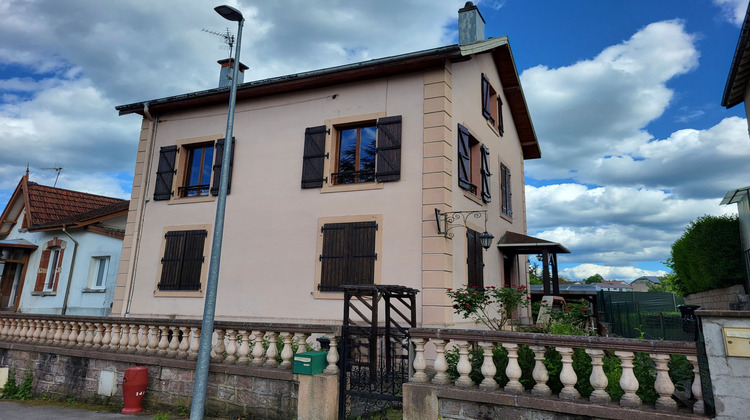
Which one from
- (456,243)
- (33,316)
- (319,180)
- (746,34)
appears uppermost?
(746,34)

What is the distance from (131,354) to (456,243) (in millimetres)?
6325

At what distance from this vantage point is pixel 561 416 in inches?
170

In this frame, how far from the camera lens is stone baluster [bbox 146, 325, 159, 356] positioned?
7460mm

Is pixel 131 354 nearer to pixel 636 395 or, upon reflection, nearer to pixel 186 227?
pixel 186 227

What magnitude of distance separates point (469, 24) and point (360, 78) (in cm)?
400

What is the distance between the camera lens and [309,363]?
573 cm

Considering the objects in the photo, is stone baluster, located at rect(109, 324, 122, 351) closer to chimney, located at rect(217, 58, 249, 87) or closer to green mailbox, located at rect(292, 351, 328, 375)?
green mailbox, located at rect(292, 351, 328, 375)

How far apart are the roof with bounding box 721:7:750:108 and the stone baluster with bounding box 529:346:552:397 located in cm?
918

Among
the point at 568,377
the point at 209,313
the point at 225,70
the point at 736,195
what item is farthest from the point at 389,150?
the point at 736,195

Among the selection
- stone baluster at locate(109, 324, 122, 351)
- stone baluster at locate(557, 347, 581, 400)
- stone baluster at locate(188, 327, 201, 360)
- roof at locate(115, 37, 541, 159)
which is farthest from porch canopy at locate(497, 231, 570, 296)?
stone baluster at locate(109, 324, 122, 351)

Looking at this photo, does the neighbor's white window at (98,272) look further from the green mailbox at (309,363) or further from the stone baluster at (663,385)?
the stone baluster at (663,385)

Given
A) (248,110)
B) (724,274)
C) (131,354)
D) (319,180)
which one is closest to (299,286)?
(319,180)

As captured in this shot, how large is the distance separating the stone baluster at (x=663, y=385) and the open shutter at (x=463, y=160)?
6.10 metres

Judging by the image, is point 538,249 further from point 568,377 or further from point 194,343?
point 194,343
